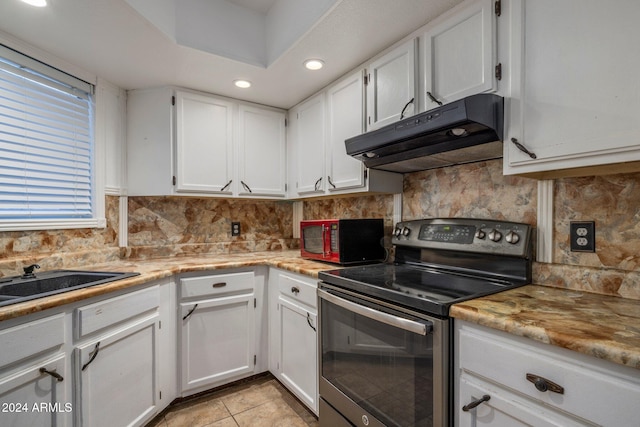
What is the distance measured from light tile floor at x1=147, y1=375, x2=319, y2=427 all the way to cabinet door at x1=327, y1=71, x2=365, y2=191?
1.41m

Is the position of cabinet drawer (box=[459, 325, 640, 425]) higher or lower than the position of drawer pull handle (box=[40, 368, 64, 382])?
higher

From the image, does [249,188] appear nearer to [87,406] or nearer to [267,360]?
[267,360]

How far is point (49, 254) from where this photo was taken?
1791 mm

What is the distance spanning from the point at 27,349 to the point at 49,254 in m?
0.85

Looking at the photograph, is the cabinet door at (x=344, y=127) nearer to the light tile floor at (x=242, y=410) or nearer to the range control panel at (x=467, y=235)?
the range control panel at (x=467, y=235)

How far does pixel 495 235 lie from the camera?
1.39m

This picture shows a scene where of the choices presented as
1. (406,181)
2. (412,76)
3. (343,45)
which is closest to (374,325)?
(406,181)

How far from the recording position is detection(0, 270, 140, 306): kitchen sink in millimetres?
1424

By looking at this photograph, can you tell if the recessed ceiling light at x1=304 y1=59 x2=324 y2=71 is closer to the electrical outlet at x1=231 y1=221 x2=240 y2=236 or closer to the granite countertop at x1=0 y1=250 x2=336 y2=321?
the granite countertop at x1=0 y1=250 x2=336 y2=321

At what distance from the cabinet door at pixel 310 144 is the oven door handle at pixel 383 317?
0.98m

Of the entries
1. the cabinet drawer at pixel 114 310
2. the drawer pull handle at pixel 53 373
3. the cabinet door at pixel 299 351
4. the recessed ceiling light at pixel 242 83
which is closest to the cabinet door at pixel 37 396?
the drawer pull handle at pixel 53 373

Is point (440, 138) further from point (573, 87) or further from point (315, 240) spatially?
point (315, 240)

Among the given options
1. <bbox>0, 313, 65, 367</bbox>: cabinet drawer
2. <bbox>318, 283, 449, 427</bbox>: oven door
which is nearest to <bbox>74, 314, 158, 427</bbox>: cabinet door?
<bbox>0, 313, 65, 367</bbox>: cabinet drawer

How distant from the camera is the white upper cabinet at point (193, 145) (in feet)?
7.30
